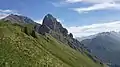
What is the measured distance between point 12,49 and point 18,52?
8.20 feet

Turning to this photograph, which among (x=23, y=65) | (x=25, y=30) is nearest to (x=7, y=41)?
(x=23, y=65)

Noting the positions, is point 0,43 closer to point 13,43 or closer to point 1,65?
point 13,43

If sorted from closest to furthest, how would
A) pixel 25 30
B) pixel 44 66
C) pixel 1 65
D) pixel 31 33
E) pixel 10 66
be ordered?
1. pixel 1 65
2. pixel 10 66
3. pixel 44 66
4. pixel 25 30
5. pixel 31 33

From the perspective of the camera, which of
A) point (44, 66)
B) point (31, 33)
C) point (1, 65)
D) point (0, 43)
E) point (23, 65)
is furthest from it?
point (31, 33)

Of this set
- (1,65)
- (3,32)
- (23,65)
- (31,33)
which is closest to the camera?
(1,65)

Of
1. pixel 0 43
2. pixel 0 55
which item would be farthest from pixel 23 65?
pixel 0 43

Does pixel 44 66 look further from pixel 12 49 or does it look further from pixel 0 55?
pixel 0 55

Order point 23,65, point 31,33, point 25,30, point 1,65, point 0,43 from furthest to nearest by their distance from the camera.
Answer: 1. point 31,33
2. point 25,30
3. point 0,43
4. point 23,65
5. point 1,65

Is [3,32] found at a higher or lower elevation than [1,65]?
higher

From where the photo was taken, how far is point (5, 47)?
8556 centimetres

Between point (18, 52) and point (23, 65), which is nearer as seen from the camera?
point (23, 65)

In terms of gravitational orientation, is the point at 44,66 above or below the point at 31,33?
below

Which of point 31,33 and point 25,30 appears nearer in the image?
point 25,30

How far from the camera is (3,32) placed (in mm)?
106750
